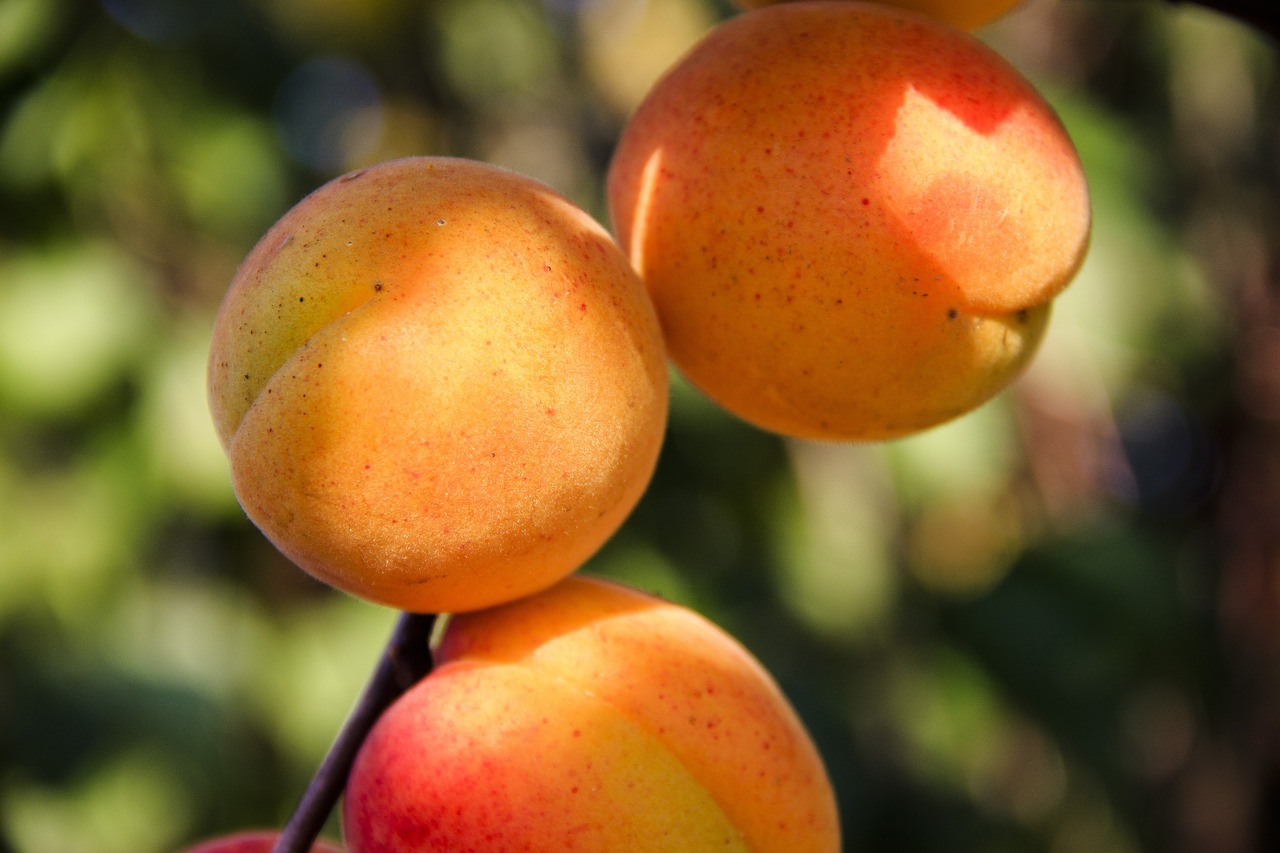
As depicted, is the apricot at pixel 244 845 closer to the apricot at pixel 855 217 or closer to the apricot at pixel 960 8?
the apricot at pixel 855 217

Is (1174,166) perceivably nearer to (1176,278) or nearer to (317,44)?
(1176,278)

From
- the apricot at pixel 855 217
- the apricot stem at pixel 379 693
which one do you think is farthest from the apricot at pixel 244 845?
the apricot at pixel 855 217

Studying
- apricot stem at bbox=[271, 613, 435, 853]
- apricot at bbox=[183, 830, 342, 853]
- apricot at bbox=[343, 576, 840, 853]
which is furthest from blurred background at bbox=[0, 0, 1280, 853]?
apricot at bbox=[343, 576, 840, 853]

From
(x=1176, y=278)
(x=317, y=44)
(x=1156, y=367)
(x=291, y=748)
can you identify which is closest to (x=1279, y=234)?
(x=1156, y=367)

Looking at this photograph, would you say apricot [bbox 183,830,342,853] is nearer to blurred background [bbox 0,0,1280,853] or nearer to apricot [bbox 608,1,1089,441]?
apricot [bbox 608,1,1089,441]

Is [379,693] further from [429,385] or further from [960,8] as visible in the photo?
[960,8]
